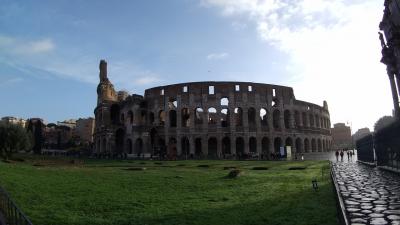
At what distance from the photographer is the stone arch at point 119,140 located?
58494 mm

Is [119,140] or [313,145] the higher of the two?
[119,140]

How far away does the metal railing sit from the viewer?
6.31 metres

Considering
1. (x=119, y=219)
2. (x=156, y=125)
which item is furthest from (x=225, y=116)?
(x=119, y=219)

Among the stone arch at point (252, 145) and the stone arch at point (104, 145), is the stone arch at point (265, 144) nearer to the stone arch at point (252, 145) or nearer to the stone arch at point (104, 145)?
the stone arch at point (252, 145)

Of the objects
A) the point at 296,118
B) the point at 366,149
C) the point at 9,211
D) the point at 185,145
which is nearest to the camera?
the point at 9,211

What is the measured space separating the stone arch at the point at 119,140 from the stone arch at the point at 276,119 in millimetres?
24162

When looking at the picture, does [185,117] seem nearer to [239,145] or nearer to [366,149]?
[239,145]

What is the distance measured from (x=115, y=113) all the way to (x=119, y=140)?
602cm

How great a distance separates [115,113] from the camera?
2494 inches

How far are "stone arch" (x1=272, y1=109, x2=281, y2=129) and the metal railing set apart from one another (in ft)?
170

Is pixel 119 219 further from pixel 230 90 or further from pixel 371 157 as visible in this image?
pixel 230 90

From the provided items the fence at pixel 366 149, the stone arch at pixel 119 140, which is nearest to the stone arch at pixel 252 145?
A: the stone arch at pixel 119 140

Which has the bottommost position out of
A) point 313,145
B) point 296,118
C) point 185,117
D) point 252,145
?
point 313,145

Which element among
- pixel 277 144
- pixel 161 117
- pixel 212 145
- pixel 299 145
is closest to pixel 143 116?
pixel 161 117
